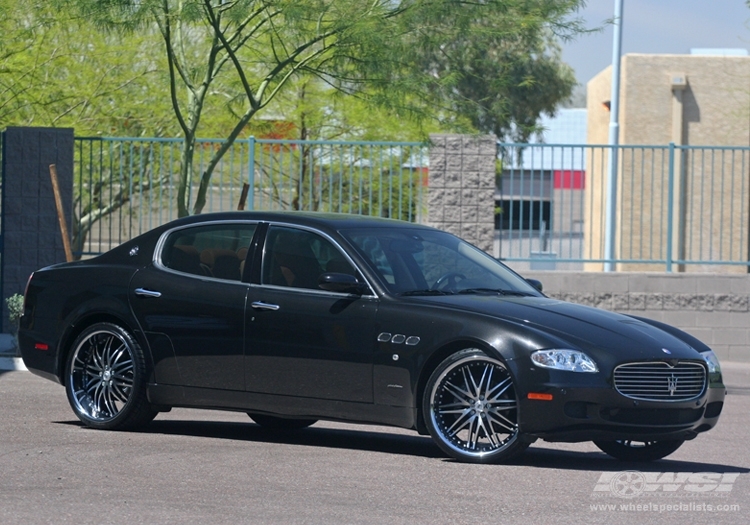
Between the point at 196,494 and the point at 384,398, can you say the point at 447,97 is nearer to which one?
the point at 384,398

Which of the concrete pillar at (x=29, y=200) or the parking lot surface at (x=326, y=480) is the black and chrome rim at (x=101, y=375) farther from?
the concrete pillar at (x=29, y=200)

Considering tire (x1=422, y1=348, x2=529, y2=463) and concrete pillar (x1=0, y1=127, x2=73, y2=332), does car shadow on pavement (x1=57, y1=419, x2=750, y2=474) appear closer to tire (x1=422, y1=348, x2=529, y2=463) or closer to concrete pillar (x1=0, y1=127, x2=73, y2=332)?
tire (x1=422, y1=348, x2=529, y2=463)

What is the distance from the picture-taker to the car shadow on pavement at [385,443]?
308 inches

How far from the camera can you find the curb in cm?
1385

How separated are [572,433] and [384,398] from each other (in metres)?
Answer: 1.23

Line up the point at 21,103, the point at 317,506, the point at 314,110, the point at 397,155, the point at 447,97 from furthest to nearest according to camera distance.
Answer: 1. the point at 314,110
2. the point at 21,103
3. the point at 397,155
4. the point at 447,97
5. the point at 317,506

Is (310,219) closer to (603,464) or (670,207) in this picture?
(603,464)

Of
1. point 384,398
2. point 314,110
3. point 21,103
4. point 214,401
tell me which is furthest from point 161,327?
point 314,110

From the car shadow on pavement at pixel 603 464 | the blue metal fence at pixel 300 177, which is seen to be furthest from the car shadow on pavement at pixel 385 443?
the blue metal fence at pixel 300 177

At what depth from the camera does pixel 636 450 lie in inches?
319

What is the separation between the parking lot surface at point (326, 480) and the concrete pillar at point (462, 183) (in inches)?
314

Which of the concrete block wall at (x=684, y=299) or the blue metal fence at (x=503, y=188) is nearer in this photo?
the blue metal fence at (x=503, y=188)

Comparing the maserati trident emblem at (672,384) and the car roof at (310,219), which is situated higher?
the car roof at (310,219)

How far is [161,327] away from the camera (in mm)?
8695
